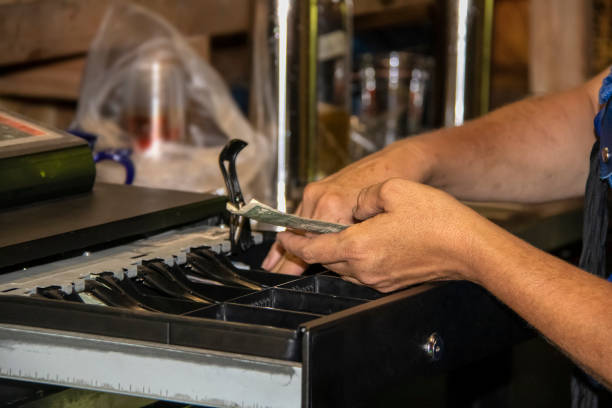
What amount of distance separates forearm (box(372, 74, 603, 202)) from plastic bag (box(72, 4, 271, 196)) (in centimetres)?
45

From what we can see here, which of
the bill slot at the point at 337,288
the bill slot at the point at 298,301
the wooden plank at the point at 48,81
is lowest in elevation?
the bill slot at the point at 337,288

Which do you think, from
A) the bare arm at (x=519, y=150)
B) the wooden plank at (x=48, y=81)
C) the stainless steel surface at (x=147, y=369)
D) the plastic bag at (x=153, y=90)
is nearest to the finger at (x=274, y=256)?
the bare arm at (x=519, y=150)

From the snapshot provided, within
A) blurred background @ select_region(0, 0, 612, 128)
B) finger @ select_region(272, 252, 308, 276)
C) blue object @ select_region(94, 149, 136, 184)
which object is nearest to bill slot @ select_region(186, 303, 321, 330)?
finger @ select_region(272, 252, 308, 276)

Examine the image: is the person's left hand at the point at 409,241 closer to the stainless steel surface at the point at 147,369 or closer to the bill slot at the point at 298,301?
the bill slot at the point at 298,301

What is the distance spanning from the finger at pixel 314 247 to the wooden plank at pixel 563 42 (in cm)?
152

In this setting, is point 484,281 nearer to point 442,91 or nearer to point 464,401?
point 464,401

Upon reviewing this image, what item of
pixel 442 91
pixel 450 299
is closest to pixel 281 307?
pixel 450 299

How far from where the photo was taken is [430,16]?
2.45m

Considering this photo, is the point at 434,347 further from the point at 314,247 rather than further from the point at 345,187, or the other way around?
the point at 345,187

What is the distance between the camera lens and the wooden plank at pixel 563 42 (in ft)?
7.39

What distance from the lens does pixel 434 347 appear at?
2.33ft

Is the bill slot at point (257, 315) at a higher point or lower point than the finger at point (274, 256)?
higher

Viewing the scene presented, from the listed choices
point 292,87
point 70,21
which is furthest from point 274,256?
point 70,21

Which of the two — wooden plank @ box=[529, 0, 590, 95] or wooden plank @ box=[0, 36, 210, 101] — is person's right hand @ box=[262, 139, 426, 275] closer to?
wooden plank @ box=[0, 36, 210, 101]
